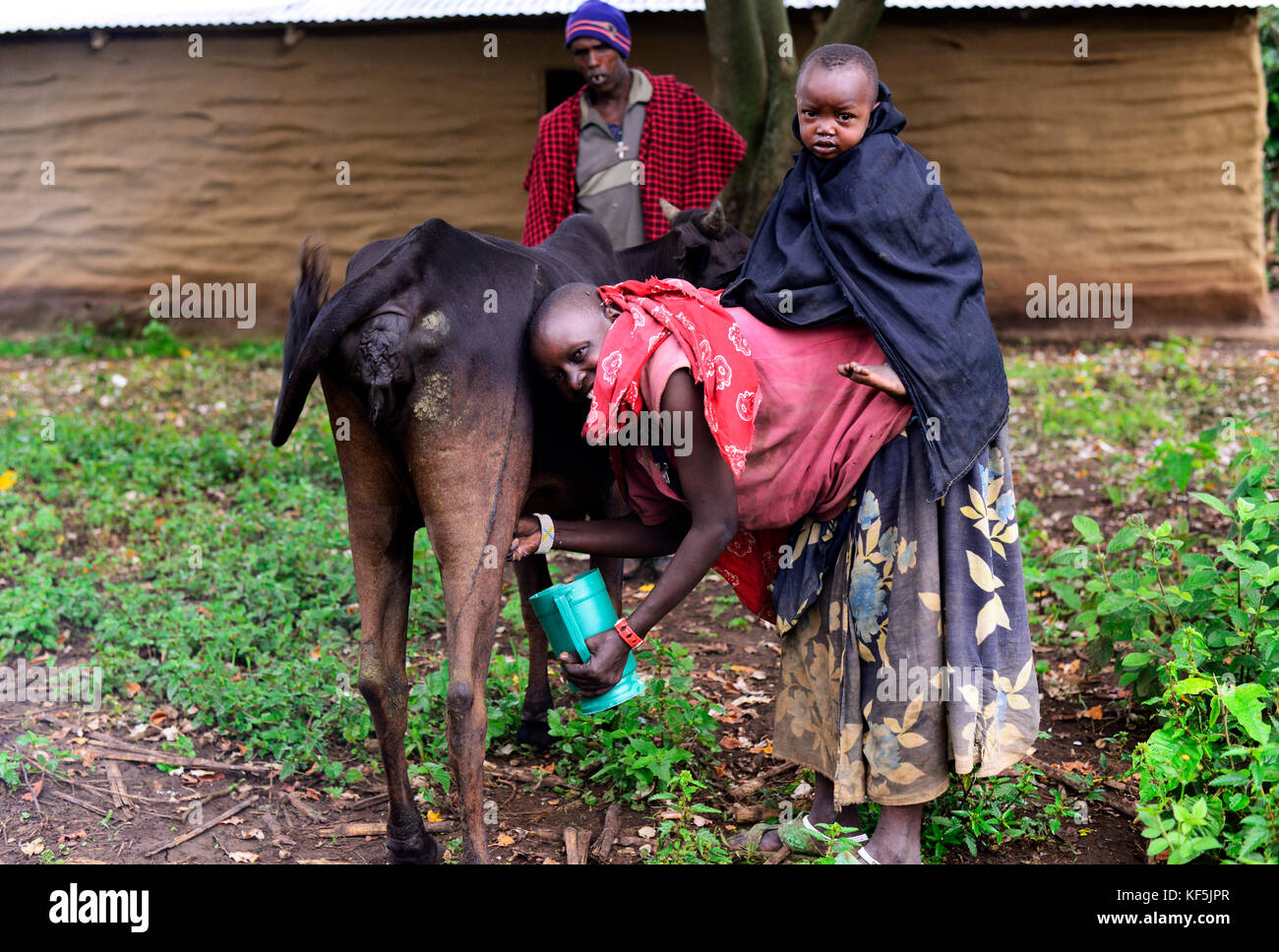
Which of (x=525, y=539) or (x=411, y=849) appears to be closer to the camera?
(x=525, y=539)

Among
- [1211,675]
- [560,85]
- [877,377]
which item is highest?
[560,85]

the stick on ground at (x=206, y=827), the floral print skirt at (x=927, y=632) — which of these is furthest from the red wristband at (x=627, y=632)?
the stick on ground at (x=206, y=827)

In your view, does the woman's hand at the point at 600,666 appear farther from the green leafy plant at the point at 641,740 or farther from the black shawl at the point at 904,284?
the black shawl at the point at 904,284

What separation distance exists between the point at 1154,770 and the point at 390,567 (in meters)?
2.11

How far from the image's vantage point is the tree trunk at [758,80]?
6098mm

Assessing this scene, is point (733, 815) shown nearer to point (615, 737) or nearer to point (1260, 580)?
point (615, 737)

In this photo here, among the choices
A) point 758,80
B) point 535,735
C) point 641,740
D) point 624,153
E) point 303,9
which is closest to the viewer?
point 641,740

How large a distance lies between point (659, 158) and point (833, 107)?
9.27ft

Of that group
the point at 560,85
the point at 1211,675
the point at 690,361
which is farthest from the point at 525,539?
the point at 560,85

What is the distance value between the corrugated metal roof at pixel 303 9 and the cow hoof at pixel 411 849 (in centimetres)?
736

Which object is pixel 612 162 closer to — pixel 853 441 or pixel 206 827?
pixel 853 441

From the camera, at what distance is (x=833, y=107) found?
2740 mm

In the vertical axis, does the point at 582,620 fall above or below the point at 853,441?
below

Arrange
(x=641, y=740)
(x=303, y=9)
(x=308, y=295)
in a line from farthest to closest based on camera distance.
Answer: (x=303, y=9) < (x=641, y=740) < (x=308, y=295)
